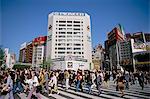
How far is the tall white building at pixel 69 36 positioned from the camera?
106000 mm

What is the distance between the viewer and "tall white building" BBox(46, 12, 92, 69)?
4173 inches

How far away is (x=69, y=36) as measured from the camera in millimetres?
108188

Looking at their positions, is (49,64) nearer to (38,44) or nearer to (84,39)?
(84,39)

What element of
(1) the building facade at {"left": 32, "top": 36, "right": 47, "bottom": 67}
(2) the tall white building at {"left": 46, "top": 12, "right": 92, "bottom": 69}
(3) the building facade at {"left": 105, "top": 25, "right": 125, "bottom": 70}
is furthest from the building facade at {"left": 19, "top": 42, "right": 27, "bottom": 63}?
(3) the building facade at {"left": 105, "top": 25, "right": 125, "bottom": 70}

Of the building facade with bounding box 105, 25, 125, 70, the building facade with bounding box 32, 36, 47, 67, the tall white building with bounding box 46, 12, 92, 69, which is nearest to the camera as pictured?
the tall white building with bounding box 46, 12, 92, 69

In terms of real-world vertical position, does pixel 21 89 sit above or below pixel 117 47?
below

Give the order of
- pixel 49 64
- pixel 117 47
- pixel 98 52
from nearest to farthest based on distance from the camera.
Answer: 1. pixel 49 64
2. pixel 117 47
3. pixel 98 52

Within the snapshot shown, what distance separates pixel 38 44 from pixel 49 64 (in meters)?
45.4

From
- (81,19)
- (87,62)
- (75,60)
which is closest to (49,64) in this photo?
(75,60)

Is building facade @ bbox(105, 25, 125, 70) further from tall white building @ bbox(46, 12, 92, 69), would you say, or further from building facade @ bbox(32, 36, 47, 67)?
building facade @ bbox(32, 36, 47, 67)

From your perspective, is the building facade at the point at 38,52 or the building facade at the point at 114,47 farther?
the building facade at the point at 38,52

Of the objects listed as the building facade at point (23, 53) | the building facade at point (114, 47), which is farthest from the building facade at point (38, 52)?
the building facade at point (114, 47)

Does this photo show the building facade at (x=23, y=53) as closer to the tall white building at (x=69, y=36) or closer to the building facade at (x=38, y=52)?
the building facade at (x=38, y=52)

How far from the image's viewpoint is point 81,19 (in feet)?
358
